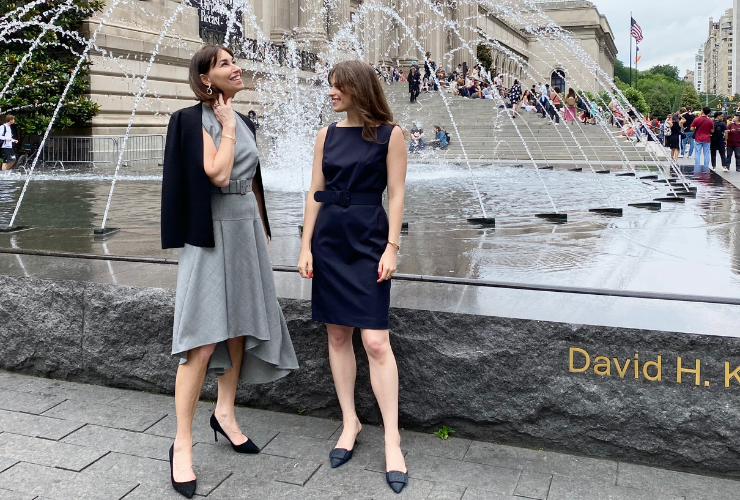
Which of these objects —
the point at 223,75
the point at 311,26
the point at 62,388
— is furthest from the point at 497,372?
the point at 311,26

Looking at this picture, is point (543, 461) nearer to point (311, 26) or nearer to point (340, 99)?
point (340, 99)

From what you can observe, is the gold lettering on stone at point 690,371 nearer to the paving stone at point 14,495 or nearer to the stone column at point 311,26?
the paving stone at point 14,495

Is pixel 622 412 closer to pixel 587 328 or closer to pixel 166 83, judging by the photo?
pixel 587 328

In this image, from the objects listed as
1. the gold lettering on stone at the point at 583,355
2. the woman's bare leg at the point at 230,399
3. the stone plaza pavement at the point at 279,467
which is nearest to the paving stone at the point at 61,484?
the stone plaza pavement at the point at 279,467

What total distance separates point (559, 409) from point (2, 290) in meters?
3.28

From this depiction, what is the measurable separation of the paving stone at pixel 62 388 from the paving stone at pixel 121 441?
465mm

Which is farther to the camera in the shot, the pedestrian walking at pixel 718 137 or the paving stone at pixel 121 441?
the pedestrian walking at pixel 718 137

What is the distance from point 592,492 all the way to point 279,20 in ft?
115

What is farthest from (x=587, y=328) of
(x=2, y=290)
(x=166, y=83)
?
(x=166, y=83)

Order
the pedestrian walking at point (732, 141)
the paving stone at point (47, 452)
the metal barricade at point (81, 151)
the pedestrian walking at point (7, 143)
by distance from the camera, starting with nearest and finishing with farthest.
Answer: the paving stone at point (47, 452) → the pedestrian walking at point (7, 143) → the pedestrian walking at point (732, 141) → the metal barricade at point (81, 151)

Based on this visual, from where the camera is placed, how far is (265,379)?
3.72 m

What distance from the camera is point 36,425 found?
4.00 metres

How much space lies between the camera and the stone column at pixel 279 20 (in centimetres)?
3569

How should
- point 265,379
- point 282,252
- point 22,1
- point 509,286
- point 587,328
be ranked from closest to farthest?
point 587,328, point 265,379, point 509,286, point 282,252, point 22,1
